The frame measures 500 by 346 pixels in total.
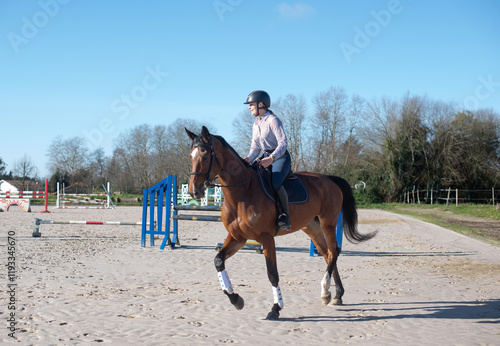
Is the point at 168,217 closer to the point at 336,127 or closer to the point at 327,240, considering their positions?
the point at 327,240

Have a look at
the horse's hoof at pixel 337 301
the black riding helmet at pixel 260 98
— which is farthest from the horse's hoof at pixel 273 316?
the black riding helmet at pixel 260 98

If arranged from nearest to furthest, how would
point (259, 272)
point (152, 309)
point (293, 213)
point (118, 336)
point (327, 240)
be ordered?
point (118, 336) → point (152, 309) → point (293, 213) → point (327, 240) → point (259, 272)

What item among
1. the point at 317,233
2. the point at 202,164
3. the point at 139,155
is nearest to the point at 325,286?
the point at 317,233

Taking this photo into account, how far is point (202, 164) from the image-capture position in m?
5.09

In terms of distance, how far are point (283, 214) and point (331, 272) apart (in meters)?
1.45

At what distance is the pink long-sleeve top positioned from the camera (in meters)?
5.68

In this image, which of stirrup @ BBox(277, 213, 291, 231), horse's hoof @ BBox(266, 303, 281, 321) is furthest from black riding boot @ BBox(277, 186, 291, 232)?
horse's hoof @ BBox(266, 303, 281, 321)

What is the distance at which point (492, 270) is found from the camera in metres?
8.93

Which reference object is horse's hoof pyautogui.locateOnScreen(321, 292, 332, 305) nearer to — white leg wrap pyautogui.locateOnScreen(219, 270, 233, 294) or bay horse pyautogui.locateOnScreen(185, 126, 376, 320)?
bay horse pyautogui.locateOnScreen(185, 126, 376, 320)

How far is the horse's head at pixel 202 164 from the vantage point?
4941mm

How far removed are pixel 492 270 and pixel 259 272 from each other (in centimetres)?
488

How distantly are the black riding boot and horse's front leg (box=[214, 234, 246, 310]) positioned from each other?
55 centimetres

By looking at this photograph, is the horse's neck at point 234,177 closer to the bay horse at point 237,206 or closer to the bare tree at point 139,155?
the bay horse at point 237,206

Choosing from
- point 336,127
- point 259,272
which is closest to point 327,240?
point 259,272
